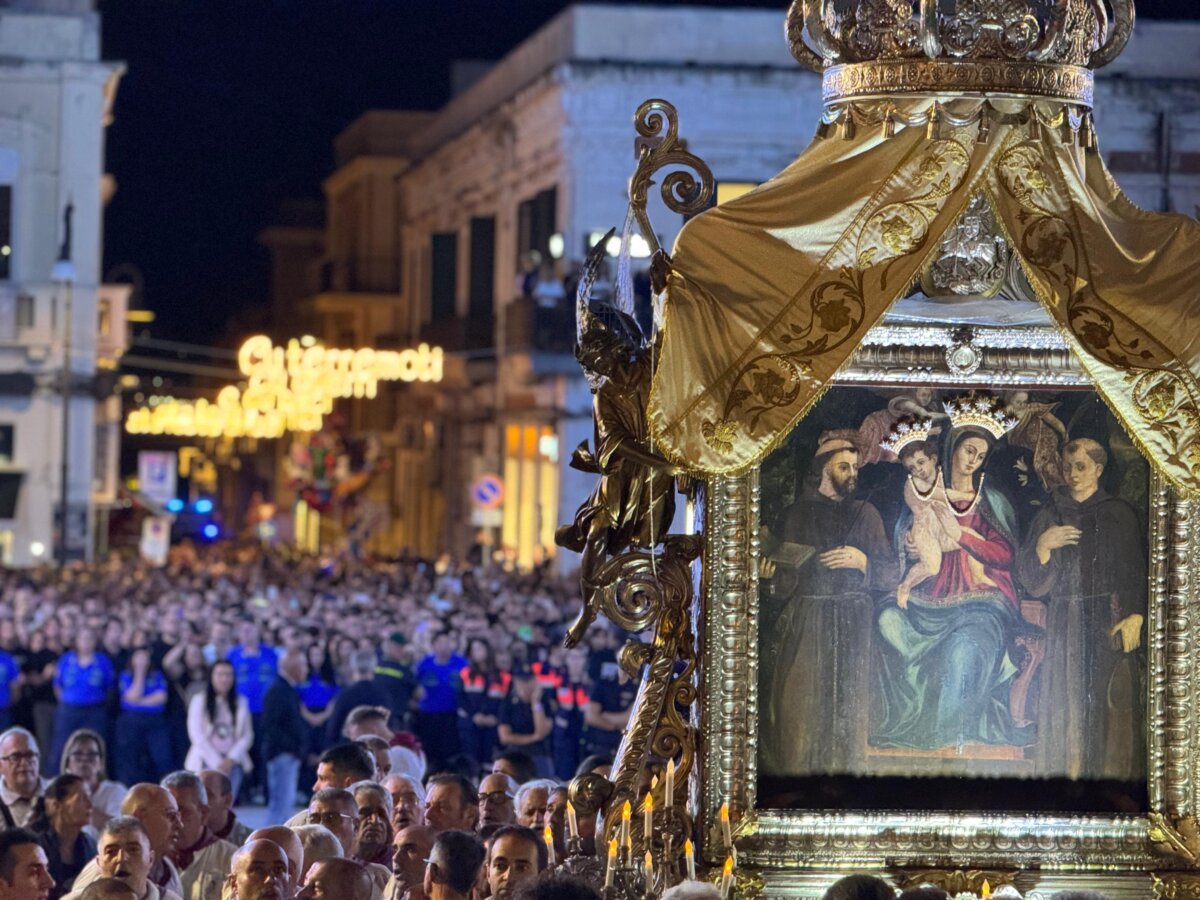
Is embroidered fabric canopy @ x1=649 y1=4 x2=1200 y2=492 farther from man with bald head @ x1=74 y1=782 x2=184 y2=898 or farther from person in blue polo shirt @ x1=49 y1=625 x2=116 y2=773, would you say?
person in blue polo shirt @ x1=49 y1=625 x2=116 y2=773

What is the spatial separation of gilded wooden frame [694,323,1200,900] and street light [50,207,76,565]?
29.0 metres

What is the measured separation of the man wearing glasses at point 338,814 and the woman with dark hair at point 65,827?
1.66 metres

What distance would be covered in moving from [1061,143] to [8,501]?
34.6 metres

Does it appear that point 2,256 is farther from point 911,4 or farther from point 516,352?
point 911,4

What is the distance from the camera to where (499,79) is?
4653 cm

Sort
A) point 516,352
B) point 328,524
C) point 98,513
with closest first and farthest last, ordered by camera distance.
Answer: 1. point 516,352
2. point 98,513
3. point 328,524

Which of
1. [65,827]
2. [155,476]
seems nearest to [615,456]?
[65,827]

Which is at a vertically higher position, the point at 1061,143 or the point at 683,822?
the point at 1061,143

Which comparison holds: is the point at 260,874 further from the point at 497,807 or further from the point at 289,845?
the point at 497,807


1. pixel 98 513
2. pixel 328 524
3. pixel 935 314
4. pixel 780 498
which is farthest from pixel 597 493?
pixel 328 524

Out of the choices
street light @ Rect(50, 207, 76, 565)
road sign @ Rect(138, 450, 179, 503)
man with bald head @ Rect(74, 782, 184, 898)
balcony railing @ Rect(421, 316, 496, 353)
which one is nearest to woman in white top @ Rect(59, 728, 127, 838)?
man with bald head @ Rect(74, 782, 184, 898)

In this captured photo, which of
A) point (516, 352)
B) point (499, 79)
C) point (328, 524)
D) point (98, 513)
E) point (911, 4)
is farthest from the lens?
point (328, 524)

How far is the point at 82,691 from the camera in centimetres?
2092

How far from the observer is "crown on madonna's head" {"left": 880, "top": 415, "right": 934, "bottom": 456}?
400 inches
